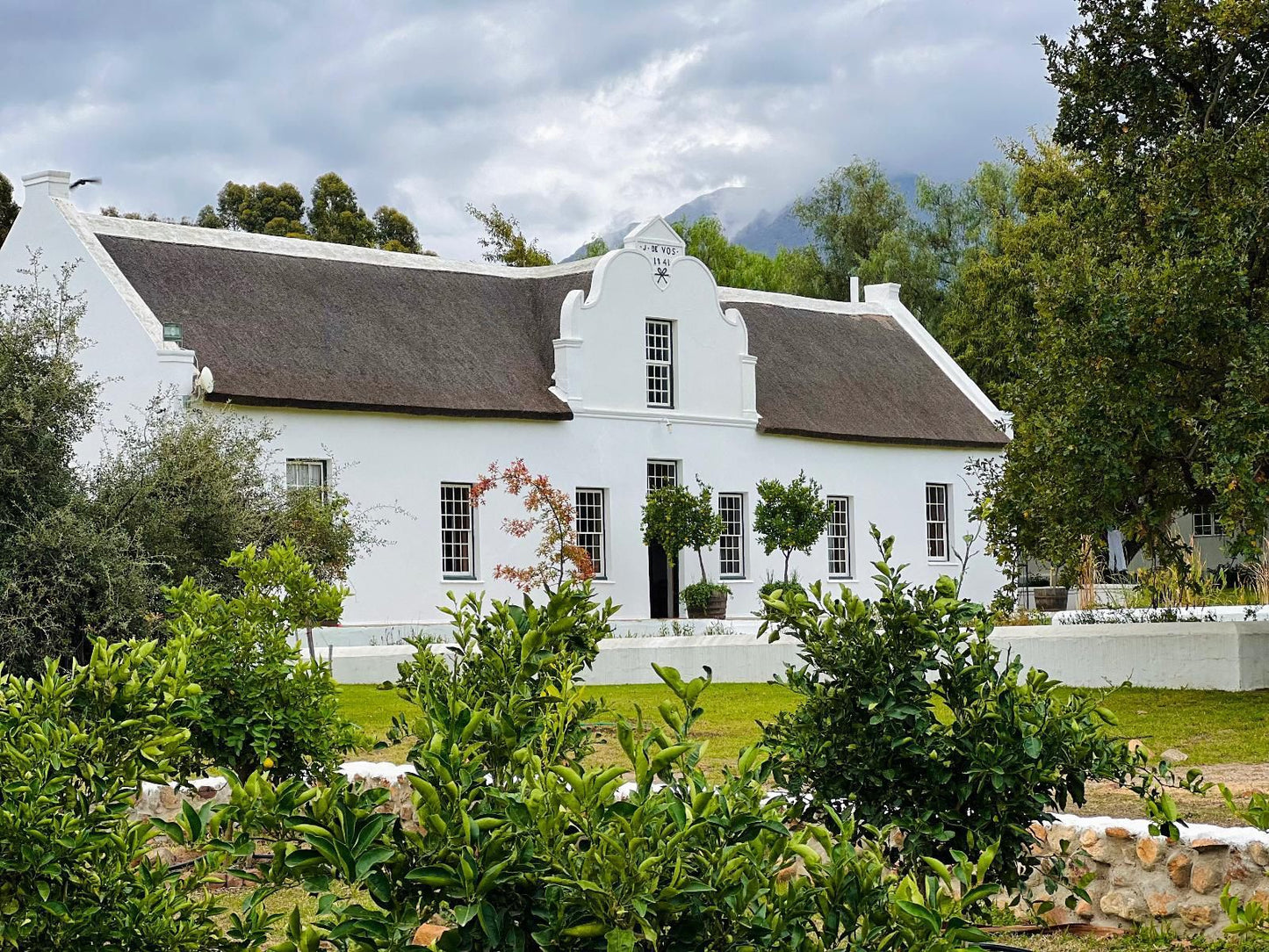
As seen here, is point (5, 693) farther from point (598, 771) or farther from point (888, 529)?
point (888, 529)

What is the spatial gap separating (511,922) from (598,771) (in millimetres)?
429

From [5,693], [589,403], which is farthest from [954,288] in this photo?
[5,693]

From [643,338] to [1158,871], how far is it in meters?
24.4

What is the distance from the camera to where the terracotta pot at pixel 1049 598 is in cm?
3194

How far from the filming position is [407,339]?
29047 millimetres

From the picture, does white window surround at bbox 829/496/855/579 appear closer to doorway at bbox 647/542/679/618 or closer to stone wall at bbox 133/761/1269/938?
doorway at bbox 647/542/679/618

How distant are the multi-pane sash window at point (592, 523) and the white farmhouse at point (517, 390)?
56 millimetres

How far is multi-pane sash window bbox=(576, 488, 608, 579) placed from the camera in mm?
30688

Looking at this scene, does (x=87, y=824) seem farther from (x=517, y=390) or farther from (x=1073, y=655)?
(x=517, y=390)

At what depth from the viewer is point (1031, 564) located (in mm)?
43406

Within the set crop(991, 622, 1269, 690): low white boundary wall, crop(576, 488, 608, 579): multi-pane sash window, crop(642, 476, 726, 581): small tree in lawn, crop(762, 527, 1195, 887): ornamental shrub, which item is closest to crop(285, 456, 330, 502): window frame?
crop(576, 488, 608, 579): multi-pane sash window

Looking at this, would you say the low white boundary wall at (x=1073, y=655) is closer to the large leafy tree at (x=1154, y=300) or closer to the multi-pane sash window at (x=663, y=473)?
the large leafy tree at (x=1154, y=300)

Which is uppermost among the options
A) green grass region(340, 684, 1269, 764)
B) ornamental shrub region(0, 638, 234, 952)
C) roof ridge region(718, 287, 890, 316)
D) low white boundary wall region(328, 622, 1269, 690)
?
roof ridge region(718, 287, 890, 316)

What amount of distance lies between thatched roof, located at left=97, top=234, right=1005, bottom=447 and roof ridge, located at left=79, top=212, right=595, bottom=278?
6 cm
